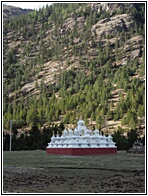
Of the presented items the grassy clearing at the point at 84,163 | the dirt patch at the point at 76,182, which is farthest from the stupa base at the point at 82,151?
the dirt patch at the point at 76,182

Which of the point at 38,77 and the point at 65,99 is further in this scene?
the point at 38,77

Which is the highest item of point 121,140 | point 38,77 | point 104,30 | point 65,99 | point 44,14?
point 44,14

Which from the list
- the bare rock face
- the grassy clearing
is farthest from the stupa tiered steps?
the bare rock face

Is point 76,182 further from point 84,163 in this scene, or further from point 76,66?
point 76,66

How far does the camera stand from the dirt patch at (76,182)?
15.4 metres

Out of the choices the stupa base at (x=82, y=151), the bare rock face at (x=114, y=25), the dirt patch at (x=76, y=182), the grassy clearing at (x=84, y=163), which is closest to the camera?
the dirt patch at (x=76, y=182)

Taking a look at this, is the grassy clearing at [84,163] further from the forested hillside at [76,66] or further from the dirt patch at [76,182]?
the forested hillside at [76,66]

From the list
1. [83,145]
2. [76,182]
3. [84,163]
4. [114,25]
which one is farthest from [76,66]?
[76,182]

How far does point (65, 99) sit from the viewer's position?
103625 mm

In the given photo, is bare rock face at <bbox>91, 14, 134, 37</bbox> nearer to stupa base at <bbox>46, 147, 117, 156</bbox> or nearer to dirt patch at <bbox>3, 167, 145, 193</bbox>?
stupa base at <bbox>46, 147, 117, 156</bbox>

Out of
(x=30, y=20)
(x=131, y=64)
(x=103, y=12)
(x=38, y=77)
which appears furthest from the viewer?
(x=30, y=20)

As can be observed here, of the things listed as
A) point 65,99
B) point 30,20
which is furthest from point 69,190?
point 30,20

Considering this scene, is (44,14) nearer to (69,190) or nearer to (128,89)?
(128,89)

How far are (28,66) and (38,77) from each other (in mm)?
12023
